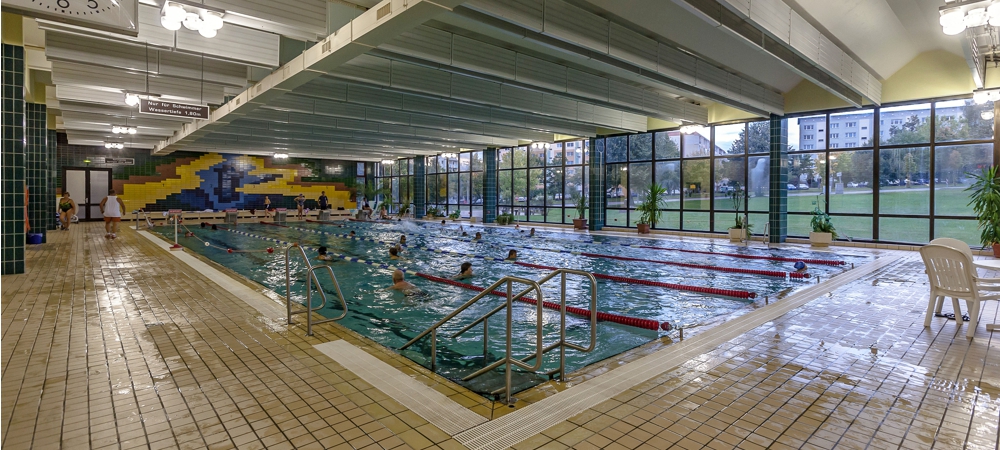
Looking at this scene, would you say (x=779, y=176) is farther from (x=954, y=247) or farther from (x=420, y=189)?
(x=420, y=189)

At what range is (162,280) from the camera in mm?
7441

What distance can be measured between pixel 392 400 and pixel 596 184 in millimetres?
15472

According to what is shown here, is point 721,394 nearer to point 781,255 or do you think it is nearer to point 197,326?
point 197,326

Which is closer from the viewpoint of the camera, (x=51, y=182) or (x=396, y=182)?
(x=51, y=182)

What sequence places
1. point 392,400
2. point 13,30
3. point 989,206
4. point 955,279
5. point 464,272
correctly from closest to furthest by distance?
point 392,400
point 955,279
point 13,30
point 464,272
point 989,206

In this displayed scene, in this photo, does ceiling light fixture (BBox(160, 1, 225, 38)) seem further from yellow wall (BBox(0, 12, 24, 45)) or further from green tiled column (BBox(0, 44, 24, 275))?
green tiled column (BBox(0, 44, 24, 275))

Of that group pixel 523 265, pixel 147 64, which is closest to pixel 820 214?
pixel 523 265

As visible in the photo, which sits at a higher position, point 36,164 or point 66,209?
point 36,164

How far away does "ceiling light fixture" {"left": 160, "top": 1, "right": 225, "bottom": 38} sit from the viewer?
17.9 feet

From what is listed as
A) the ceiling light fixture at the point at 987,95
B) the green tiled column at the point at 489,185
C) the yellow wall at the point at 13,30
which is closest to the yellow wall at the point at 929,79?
the ceiling light fixture at the point at 987,95

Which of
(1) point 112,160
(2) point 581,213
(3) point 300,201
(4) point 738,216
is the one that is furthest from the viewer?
(3) point 300,201

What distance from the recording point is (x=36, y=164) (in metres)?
11.9

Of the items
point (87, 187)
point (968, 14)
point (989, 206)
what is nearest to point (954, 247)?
point (968, 14)

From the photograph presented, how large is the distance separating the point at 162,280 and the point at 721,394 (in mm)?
7738
